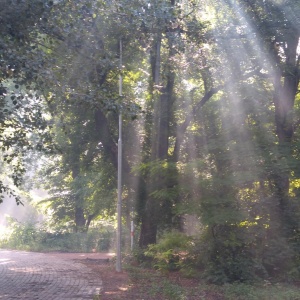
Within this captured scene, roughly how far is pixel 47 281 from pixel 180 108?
9.21 m

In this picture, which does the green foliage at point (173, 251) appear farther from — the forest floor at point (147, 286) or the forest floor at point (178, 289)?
the forest floor at point (178, 289)

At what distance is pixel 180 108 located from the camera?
21219 mm

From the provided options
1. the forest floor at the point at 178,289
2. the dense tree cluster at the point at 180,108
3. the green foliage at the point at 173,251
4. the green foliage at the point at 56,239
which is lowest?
the forest floor at the point at 178,289

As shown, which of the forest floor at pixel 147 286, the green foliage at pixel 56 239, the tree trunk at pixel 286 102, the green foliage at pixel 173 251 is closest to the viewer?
the forest floor at pixel 147 286

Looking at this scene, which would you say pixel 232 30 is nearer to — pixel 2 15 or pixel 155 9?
pixel 155 9

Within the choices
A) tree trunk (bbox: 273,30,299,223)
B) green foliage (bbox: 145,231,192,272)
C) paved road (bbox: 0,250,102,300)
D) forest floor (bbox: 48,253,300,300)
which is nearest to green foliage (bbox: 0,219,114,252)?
paved road (bbox: 0,250,102,300)

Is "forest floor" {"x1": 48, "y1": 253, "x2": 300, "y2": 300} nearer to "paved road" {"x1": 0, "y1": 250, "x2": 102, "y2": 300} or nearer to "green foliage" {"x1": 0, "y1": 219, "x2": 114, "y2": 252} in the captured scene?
"paved road" {"x1": 0, "y1": 250, "x2": 102, "y2": 300}

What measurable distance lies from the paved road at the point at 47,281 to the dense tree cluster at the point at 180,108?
274 centimetres

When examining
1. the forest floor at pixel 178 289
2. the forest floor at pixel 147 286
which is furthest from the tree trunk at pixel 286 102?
the forest floor at pixel 147 286

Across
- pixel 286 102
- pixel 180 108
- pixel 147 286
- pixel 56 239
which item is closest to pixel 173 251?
pixel 147 286

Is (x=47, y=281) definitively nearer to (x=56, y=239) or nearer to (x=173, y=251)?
(x=173, y=251)

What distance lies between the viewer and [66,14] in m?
12.0

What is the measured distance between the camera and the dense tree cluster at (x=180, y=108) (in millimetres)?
11852

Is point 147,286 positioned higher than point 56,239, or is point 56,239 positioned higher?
point 56,239
